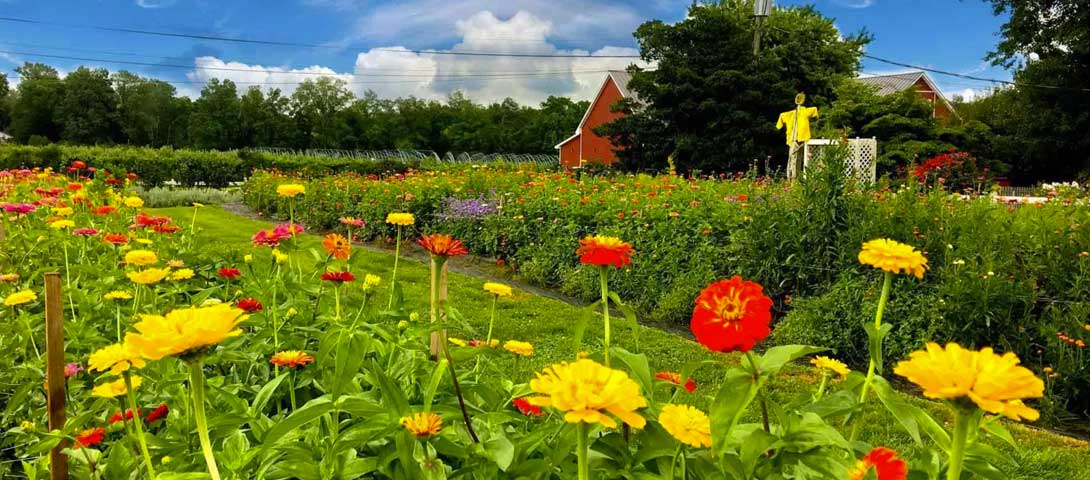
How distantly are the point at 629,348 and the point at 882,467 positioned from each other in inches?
121

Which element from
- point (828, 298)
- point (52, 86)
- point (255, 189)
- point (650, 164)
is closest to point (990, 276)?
point (828, 298)

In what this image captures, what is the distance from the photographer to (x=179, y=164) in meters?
17.6

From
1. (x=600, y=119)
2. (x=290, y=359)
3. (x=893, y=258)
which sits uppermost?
(x=600, y=119)

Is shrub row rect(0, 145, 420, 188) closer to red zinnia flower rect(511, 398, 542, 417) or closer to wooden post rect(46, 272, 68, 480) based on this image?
wooden post rect(46, 272, 68, 480)

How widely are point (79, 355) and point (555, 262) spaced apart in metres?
4.10

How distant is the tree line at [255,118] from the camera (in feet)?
159

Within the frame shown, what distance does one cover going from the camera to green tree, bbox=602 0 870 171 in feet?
58.6

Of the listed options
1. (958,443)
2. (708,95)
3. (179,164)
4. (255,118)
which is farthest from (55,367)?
(255,118)

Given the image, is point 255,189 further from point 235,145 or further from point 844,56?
point 235,145

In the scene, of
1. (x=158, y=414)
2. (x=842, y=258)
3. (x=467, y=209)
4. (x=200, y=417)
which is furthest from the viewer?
(x=467, y=209)

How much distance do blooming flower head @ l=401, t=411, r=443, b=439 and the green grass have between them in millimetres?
308

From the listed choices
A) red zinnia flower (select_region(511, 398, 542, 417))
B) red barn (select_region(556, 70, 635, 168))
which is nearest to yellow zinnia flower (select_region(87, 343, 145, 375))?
red zinnia flower (select_region(511, 398, 542, 417))

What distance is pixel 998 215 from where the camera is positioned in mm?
3857

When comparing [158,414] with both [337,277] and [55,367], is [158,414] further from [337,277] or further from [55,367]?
[337,277]
